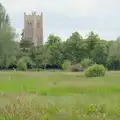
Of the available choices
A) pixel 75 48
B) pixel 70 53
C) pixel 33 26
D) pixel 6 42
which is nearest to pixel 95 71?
pixel 6 42

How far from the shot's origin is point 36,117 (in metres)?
9.71

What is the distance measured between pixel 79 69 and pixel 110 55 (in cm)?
1609

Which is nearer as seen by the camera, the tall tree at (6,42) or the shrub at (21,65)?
the tall tree at (6,42)

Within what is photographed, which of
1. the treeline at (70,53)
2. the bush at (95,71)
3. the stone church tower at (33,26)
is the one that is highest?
the stone church tower at (33,26)

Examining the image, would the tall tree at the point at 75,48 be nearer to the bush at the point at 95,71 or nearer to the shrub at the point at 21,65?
the shrub at the point at 21,65

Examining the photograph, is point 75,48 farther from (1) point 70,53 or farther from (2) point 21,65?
(2) point 21,65

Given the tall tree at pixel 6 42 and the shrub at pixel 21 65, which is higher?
the tall tree at pixel 6 42

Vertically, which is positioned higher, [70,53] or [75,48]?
[75,48]

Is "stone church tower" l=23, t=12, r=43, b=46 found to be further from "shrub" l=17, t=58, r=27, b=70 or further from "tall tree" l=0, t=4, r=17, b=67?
"tall tree" l=0, t=4, r=17, b=67

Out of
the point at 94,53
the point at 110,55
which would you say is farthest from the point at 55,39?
the point at 110,55

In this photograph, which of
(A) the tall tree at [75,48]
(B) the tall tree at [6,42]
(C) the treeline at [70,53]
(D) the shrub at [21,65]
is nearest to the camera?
(B) the tall tree at [6,42]

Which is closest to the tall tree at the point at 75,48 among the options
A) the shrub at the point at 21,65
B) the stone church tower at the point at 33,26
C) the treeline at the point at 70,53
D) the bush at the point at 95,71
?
the treeline at the point at 70,53

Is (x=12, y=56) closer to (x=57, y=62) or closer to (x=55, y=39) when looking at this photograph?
(x=57, y=62)

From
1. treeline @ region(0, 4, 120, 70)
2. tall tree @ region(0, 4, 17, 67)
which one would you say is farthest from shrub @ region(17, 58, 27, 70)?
tall tree @ region(0, 4, 17, 67)
